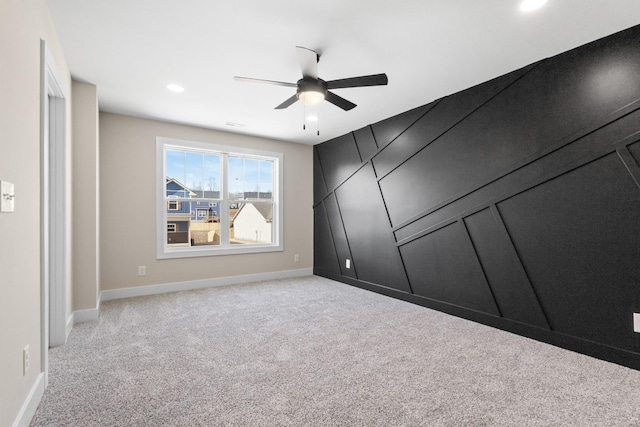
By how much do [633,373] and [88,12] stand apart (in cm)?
450

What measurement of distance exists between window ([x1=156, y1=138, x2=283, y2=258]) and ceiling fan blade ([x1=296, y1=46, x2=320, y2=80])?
2887 millimetres

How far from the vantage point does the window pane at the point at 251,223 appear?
17.6ft

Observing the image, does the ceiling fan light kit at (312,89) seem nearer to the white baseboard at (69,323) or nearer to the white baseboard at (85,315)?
the white baseboard at (69,323)

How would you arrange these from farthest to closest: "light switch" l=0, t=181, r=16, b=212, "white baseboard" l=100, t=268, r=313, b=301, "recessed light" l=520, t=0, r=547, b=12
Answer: "white baseboard" l=100, t=268, r=313, b=301 < "recessed light" l=520, t=0, r=547, b=12 < "light switch" l=0, t=181, r=16, b=212

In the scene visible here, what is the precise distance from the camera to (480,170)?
10.6 feet

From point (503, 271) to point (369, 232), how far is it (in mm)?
1937

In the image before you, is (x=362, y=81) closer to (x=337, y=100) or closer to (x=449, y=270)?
(x=337, y=100)

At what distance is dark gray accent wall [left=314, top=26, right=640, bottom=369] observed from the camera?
2332 mm

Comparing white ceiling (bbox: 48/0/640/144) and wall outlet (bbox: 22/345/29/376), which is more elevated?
white ceiling (bbox: 48/0/640/144)

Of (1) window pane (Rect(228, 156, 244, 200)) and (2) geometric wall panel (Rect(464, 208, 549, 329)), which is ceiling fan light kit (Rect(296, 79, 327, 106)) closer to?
(2) geometric wall panel (Rect(464, 208, 549, 329))

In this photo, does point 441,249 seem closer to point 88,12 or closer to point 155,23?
point 155,23

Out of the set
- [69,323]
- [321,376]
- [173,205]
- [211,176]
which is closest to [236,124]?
[211,176]

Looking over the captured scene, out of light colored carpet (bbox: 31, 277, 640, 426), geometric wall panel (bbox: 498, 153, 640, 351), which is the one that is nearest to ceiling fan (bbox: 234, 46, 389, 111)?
geometric wall panel (bbox: 498, 153, 640, 351)

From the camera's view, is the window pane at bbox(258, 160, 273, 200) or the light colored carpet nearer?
the light colored carpet
